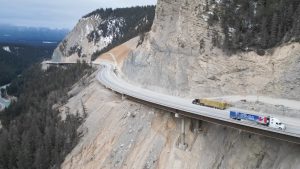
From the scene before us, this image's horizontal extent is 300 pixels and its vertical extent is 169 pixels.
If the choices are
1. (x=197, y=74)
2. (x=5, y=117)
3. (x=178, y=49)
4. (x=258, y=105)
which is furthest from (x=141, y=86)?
(x=5, y=117)

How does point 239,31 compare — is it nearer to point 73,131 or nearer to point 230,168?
point 230,168

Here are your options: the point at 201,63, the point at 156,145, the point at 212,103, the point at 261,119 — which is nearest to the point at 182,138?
the point at 156,145

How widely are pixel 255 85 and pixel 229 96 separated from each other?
14.1 feet

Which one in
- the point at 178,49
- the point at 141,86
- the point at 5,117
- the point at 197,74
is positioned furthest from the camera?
the point at 5,117

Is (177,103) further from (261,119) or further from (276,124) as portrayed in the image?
(276,124)

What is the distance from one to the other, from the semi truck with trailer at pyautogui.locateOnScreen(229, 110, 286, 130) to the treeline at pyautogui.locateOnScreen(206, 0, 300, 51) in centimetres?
1073

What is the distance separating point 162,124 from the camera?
5781 centimetres

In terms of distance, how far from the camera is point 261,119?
44.6m

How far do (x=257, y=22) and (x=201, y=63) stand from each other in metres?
9.29

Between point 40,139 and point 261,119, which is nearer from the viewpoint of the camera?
point 261,119

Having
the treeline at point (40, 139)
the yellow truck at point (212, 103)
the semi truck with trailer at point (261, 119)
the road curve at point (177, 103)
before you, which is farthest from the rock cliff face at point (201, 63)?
the treeline at point (40, 139)

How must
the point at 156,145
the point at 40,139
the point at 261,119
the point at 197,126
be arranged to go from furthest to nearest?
the point at 40,139 → the point at 156,145 → the point at 197,126 → the point at 261,119

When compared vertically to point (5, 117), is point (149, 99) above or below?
above

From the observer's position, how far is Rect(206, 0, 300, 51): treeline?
2072 inches
